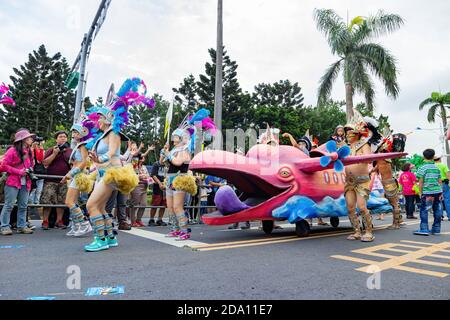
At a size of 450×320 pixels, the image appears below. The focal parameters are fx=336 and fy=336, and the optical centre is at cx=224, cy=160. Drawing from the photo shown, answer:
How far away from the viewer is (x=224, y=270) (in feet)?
10.7

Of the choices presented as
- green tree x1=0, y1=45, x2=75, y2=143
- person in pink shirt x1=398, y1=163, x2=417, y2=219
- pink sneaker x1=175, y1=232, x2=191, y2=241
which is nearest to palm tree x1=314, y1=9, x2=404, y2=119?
person in pink shirt x1=398, y1=163, x2=417, y2=219

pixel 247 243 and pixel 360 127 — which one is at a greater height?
pixel 360 127

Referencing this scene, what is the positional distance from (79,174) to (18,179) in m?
1.38

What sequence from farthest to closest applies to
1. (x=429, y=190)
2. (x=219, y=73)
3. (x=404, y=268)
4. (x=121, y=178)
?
(x=219, y=73), (x=429, y=190), (x=121, y=178), (x=404, y=268)

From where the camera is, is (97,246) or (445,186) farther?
(445,186)

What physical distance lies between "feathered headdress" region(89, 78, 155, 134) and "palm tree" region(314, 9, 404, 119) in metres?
14.2

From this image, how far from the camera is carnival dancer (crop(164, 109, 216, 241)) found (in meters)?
5.30

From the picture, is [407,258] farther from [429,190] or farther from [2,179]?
[2,179]

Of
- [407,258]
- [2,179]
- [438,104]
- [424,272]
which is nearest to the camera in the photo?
[424,272]

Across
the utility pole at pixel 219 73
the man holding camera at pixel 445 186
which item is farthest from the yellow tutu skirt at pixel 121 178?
the man holding camera at pixel 445 186

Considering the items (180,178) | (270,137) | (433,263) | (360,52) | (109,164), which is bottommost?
(433,263)

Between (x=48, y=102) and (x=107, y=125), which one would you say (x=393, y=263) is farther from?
(x=48, y=102)

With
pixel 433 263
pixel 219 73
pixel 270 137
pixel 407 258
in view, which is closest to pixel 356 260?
pixel 407 258
